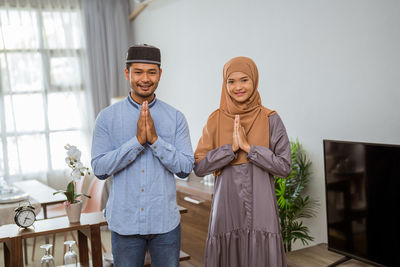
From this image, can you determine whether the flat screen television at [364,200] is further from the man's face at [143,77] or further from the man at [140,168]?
the man's face at [143,77]

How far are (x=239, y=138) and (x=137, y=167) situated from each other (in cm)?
49

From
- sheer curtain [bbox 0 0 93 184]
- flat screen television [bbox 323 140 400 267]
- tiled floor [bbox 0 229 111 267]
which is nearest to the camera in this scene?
flat screen television [bbox 323 140 400 267]

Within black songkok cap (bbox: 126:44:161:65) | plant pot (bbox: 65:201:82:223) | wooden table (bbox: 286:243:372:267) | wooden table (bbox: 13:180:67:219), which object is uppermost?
black songkok cap (bbox: 126:44:161:65)

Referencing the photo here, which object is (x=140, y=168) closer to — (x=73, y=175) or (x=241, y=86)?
(x=241, y=86)

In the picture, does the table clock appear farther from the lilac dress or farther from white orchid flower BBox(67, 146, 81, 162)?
the lilac dress

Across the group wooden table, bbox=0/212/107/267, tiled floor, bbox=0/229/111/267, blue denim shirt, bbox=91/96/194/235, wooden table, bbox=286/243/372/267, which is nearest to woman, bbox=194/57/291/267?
blue denim shirt, bbox=91/96/194/235

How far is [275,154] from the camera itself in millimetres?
1996

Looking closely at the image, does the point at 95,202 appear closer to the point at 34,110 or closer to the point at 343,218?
the point at 34,110

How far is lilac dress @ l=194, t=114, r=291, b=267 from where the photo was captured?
77.1 inches

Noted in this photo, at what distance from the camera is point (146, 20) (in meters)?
5.25

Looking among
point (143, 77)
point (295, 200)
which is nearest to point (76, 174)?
point (143, 77)

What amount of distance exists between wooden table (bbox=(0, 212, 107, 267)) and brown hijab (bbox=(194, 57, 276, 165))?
2.92ft

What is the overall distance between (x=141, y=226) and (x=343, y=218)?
1.23 meters

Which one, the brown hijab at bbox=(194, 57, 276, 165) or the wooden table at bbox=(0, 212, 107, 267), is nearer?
the brown hijab at bbox=(194, 57, 276, 165)
